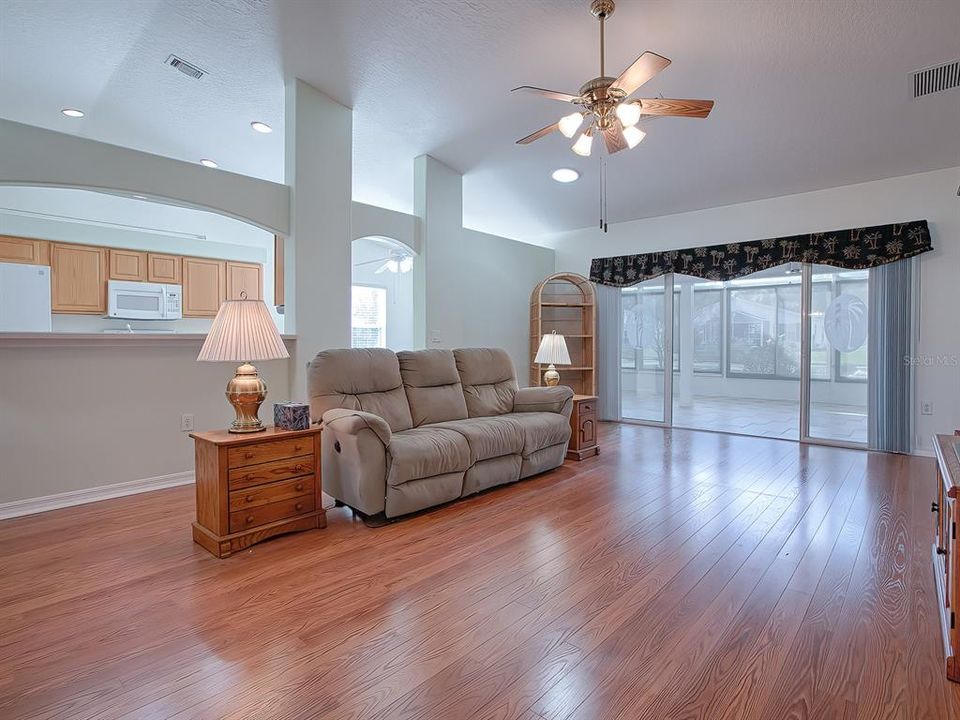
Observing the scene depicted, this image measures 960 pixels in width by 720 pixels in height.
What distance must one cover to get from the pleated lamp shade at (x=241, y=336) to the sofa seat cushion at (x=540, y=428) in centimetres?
183

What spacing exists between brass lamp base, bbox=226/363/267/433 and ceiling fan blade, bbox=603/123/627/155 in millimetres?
2427

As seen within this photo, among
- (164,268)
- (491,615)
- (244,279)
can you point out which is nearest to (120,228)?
(164,268)

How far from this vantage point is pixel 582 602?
6.88 ft

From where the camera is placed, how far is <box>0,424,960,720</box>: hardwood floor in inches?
60.6

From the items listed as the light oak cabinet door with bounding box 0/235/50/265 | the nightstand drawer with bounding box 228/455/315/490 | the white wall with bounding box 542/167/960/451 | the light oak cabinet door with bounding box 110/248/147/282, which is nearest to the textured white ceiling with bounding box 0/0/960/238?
the white wall with bounding box 542/167/960/451

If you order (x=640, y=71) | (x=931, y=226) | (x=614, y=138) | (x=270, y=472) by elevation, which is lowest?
(x=270, y=472)

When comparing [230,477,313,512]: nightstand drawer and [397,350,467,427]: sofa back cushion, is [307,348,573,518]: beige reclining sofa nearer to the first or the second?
[397,350,467,427]: sofa back cushion

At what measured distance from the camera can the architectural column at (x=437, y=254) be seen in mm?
5297

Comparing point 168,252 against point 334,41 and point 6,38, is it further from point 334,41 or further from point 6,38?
point 334,41

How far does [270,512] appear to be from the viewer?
2701 mm

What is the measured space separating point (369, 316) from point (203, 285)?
249 cm

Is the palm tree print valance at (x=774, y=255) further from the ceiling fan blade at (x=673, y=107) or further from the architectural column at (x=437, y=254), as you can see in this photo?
the ceiling fan blade at (x=673, y=107)

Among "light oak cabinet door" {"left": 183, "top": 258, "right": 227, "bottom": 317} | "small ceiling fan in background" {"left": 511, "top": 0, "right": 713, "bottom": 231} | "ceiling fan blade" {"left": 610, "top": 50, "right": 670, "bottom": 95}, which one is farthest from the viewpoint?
"light oak cabinet door" {"left": 183, "top": 258, "right": 227, "bottom": 317}

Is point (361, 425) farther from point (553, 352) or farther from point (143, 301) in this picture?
point (143, 301)
